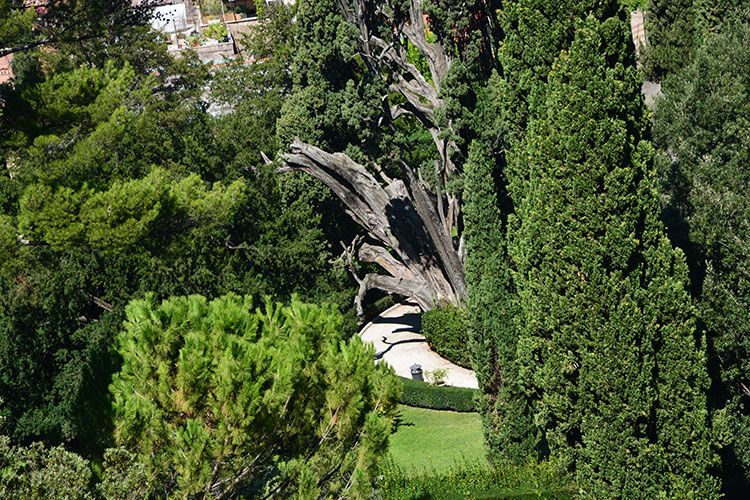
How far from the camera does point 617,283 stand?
31.1 feet

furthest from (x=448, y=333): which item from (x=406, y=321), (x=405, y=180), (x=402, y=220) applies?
(x=405, y=180)

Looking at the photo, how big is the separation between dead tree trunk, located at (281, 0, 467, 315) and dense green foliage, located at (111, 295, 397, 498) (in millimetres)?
12703

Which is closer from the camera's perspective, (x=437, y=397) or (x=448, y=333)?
(x=437, y=397)

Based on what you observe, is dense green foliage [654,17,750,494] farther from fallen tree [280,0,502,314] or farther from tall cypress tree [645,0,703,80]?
tall cypress tree [645,0,703,80]

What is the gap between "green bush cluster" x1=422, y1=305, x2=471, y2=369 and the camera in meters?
20.2

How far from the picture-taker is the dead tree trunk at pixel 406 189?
799 inches

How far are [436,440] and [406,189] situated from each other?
27.5ft

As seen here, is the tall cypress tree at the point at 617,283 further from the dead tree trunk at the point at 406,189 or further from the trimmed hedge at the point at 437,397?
the dead tree trunk at the point at 406,189

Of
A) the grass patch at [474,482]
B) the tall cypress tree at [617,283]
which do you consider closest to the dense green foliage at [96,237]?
the grass patch at [474,482]

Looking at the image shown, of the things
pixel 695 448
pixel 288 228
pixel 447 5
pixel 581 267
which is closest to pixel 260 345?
pixel 581 267

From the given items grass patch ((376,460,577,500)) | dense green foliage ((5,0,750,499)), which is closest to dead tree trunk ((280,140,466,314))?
dense green foliage ((5,0,750,499))

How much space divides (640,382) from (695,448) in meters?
1.21

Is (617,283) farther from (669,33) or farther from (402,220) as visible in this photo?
(669,33)

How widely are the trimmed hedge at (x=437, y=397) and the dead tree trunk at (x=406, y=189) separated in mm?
4125
